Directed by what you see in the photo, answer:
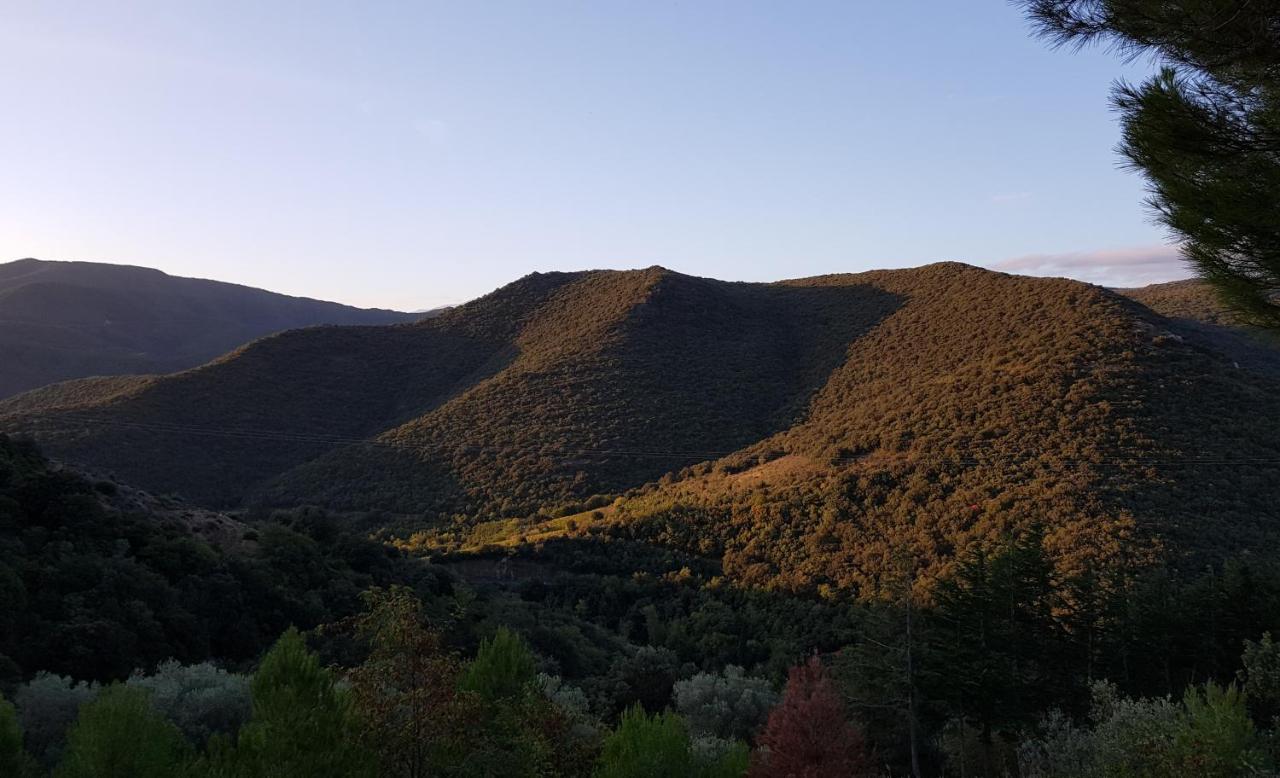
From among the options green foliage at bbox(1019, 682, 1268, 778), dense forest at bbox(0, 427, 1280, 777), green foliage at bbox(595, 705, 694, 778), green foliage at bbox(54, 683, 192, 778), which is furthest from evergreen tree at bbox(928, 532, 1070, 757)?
green foliage at bbox(54, 683, 192, 778)

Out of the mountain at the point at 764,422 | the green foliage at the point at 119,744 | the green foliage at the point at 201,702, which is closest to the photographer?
the green foliage at the point at 119,744

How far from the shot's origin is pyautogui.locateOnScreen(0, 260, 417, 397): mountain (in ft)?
252

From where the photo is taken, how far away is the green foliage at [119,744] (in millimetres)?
8555

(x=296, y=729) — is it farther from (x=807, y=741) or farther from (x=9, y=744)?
(x=807, y=741)

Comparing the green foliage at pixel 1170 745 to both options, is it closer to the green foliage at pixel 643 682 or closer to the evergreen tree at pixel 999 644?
the evergreen tree at pixel 999 644

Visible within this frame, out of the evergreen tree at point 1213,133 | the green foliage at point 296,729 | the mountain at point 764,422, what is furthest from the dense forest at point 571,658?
the evergreen tree at point 1213,133

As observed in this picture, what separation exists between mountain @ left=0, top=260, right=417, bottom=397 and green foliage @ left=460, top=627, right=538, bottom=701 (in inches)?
3082

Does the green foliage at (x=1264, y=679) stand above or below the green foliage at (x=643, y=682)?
above

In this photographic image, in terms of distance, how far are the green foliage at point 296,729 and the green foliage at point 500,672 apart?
191 centimetres

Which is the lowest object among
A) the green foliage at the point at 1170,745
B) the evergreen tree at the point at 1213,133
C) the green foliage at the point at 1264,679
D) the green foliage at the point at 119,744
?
the green foliage at the point at 1264,679

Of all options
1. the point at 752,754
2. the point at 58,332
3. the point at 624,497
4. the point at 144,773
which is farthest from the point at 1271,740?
the point at 58,332

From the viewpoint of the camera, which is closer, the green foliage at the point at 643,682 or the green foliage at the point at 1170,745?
the green foliage at the point at 1170,745

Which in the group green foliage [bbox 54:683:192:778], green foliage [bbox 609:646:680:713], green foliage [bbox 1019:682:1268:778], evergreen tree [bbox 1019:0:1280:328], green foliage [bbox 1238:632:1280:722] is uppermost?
evergreen tree [bbox 1019:0:1280:328]

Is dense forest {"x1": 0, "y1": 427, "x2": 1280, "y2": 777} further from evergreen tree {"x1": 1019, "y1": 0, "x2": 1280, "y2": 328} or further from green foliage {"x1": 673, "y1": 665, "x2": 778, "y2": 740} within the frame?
evergreen tree {"x1": 1019, "y1": 0, "x2": 1280, "y2": 328}
